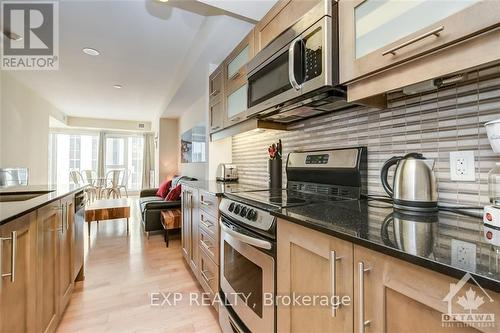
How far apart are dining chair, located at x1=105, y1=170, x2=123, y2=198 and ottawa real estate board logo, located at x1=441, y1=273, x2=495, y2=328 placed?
26.1 feet

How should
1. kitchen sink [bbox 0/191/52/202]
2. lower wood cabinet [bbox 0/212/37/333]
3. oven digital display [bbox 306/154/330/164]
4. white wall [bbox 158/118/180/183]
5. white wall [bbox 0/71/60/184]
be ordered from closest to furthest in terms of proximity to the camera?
1. lower wood cabinet [bbox 0/212/37/333]
2. oven digital display [bbox 306/154/330/164]
3. kitchen sink [bbox 0/191/52/202]
4. white wall [bbox 0/71/60/184]
5. white wall [bbox 158/118/180/183]

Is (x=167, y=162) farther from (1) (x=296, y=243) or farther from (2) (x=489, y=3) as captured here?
(2) (x=489, y=3)

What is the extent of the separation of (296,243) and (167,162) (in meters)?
5.74

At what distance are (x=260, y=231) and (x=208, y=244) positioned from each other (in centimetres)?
83

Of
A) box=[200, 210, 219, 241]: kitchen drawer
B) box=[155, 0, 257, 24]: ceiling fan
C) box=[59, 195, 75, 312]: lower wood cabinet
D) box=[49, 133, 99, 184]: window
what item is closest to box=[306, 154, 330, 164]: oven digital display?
box=[200, 210, 219, 241]: kitchen drawer

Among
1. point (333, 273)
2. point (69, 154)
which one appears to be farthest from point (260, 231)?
point (69, 154)

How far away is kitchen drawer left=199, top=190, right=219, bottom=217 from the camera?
170 cm

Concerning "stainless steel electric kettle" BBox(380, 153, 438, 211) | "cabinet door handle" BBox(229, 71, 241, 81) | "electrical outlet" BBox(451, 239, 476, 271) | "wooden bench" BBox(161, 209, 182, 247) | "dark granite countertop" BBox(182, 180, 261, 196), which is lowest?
"wooden bench" BBox(161, 209, 182, 247)

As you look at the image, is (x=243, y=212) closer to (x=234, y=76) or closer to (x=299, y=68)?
(x=299, y=68)

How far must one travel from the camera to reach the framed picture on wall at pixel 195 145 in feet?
12.4

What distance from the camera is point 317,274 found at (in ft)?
2.81

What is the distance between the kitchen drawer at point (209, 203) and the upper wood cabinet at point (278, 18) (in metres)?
1.13

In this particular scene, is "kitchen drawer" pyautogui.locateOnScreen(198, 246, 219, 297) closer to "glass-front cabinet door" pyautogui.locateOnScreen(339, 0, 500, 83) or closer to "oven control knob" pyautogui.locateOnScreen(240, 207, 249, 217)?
"oven control knob" pyautogui.locateOnScreen(240, 207, 249, 217)

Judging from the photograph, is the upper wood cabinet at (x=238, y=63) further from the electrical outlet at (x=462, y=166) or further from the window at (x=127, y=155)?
the window at (x=127, y=155)
